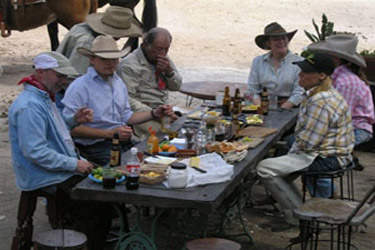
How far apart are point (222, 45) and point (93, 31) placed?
35.7 feet

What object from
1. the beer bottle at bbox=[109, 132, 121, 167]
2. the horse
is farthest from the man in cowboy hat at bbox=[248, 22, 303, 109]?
the horse

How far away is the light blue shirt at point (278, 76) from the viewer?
722cm

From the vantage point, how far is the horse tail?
12.5 meters

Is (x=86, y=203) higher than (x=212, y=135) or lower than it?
lower

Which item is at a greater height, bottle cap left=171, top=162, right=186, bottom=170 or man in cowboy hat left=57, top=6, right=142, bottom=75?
man in cowboy hat left=57, top=6, right=142, bottom=75

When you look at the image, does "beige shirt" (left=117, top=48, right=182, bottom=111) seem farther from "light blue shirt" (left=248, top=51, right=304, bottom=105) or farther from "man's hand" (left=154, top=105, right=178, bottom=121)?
"light blue shirt" (left=248, top=51, right=304, bottom=105)

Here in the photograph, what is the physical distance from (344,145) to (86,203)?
6.72 feet

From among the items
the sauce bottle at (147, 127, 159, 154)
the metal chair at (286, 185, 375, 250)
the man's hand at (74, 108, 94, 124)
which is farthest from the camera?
the man's hand at (74, 108, 94, 124)

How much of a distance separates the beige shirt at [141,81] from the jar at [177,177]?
200 cm

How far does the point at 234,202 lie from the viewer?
590 centimetres

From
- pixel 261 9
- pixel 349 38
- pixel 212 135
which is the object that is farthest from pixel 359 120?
pixel 261 9

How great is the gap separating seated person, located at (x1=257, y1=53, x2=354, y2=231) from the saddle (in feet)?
21.6

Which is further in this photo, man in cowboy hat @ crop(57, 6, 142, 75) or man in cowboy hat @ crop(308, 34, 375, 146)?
man in cowboy hat @ crop(308, 34, 375, 146)

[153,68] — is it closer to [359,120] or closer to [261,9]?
[359,120]
